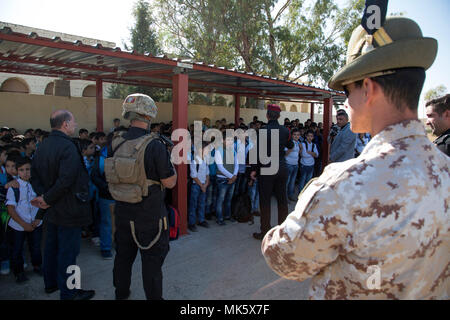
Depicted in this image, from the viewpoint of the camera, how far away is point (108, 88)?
19.0 meters

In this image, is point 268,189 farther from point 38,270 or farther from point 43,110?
point 43,110

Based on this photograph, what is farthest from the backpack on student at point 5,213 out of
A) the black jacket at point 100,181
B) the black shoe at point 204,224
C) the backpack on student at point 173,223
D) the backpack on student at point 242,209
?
the backpack on student at point 242,209

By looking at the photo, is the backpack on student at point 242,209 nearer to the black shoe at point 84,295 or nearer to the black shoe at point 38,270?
the black shoe at point 84,295

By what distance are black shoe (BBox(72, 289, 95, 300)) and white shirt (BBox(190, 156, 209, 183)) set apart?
249cm

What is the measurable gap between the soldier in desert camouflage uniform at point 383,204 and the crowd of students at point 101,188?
2458 millimetres

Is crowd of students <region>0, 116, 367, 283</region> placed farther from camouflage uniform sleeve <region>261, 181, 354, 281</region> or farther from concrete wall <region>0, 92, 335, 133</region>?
concrete wall <region>0, 92, 335, 133</region>

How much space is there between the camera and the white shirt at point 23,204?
354 cm

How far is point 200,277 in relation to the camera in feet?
12.5

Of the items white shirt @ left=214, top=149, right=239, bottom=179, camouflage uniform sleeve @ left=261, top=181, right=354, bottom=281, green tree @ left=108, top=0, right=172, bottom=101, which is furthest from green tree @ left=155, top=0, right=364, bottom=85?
camouflage uniform sleeve @ left=261, top=181, right=354, bottom=281

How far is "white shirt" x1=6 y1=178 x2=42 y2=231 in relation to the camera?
11.6 feet

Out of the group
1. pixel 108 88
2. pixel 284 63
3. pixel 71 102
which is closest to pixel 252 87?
pixel 71 102

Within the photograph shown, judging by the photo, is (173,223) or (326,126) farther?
(326,126)

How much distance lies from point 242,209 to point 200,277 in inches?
89.0

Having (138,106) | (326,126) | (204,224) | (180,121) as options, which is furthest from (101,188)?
(326,126)
